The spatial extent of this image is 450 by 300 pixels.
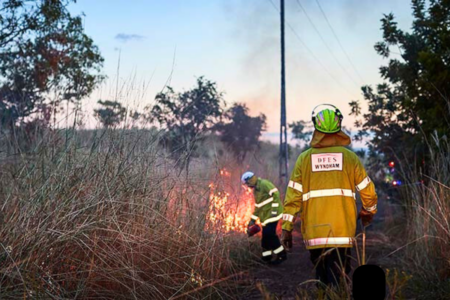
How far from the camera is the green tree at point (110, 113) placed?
686 centimetres

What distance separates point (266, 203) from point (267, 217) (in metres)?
0.28

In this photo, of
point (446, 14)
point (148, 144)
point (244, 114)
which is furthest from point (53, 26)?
point (244, 114)

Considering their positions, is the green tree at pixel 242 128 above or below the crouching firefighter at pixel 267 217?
above

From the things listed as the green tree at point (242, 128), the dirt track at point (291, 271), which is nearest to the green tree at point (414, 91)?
the dirt track at point (291, 271)

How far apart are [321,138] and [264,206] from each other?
6.19m

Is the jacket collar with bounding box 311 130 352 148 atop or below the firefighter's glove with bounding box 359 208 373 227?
atop

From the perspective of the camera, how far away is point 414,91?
41.8 ft

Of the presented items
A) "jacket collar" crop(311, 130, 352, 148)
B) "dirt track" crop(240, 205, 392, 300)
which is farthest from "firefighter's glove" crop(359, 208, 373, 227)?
"dirt track" crop(240, 205, 392, 300)

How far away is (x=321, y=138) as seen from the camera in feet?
18.5

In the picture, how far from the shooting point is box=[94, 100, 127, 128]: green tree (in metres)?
6.86

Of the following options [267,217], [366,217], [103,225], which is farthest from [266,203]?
[103,225]

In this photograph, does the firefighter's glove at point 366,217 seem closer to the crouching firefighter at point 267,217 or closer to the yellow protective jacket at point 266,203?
the crouching firefighter at point 267,217

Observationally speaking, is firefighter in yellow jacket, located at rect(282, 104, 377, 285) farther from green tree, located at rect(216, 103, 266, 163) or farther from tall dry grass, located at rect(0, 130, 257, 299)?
green tree, located at rect(216, 103, 266, 163)

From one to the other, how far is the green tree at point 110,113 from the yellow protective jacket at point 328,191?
2193 mm
